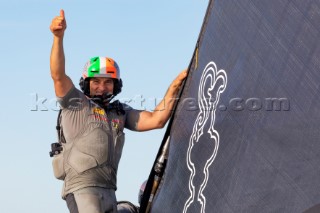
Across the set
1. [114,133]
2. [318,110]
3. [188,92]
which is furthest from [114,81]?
[318,110]

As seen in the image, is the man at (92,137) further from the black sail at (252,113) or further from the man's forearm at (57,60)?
the black sail at (252,113)

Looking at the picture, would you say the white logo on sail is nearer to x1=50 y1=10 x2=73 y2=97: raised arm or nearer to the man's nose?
x1=50 y1=10 x2=73 y2=97: raised arm

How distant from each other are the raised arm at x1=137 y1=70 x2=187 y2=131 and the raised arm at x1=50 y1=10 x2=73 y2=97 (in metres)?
0.94

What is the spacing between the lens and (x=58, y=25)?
22.5 feet

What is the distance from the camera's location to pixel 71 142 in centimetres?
754

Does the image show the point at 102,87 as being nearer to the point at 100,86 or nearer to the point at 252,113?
the point at 100,86

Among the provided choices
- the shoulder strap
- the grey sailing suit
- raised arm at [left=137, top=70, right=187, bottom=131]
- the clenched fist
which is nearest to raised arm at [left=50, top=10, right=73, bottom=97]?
the clenched fist

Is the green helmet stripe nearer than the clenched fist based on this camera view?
No

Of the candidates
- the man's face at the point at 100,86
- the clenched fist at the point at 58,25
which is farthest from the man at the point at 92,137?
the clenched fist at the point at 58,25

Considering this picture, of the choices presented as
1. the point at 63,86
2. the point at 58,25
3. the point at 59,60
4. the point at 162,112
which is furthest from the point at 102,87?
the point at 58,25

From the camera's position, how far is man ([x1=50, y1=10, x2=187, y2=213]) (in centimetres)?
738

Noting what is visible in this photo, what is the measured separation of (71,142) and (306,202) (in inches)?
163

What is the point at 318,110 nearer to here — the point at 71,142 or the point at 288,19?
the point at 288,19

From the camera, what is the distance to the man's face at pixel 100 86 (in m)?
7.82
